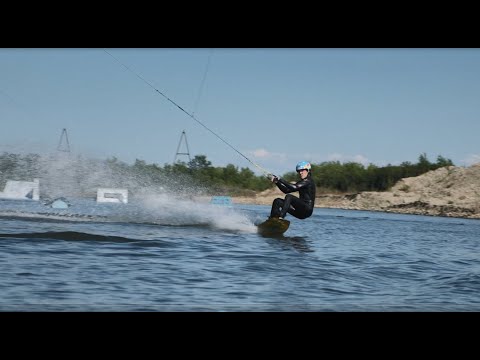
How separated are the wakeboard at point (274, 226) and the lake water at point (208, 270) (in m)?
0.17

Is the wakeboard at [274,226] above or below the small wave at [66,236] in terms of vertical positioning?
above

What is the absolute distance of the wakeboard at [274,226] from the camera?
9875mm

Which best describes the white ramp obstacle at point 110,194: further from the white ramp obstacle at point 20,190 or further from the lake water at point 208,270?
the lake water at point 208,270

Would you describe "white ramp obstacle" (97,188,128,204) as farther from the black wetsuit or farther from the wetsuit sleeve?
the wetsuit sleeve

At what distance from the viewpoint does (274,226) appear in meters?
9.96

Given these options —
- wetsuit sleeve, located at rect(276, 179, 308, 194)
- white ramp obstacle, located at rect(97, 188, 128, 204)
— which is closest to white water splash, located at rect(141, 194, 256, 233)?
wetsuit sleeve, located at rect(276, 179, 308, 194)

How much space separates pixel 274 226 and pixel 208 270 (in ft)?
10.4

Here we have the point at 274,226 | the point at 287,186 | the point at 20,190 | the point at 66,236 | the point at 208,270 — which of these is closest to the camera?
the point at 208,270

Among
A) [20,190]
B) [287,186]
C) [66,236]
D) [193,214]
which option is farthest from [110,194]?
[287,186]

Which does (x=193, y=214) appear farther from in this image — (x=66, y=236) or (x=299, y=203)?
(x=66, y=236)

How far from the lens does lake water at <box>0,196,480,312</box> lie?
5434 millimetres

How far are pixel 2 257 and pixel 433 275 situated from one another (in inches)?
216

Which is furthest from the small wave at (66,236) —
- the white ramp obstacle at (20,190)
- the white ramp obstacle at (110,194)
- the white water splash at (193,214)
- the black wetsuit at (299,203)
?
the white ramp obstacle at (20,190)
